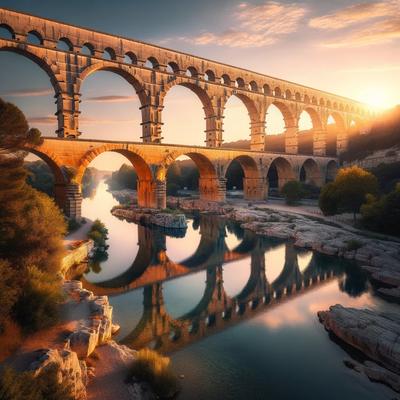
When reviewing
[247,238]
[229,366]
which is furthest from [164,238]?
[229,366]

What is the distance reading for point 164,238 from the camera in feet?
79.6

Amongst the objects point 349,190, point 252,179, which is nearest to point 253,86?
point 252,179

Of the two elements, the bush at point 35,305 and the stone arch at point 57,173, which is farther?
the stone arch at point 57,173

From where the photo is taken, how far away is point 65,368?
580 centimetres

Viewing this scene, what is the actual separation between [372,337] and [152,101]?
26180 mm

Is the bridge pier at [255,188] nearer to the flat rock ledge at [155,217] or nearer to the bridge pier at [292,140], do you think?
the bridge pier at [292,140]

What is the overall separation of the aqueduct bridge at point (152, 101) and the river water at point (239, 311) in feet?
26.0

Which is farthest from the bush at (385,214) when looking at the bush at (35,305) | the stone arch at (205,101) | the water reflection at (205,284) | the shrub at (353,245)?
the bush at (35,305)

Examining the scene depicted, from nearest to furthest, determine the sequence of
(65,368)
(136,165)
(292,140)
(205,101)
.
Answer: (65,368) → (136,165) → (205,101) → (292,140)

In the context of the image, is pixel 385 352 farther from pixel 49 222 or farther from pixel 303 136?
pixel 303 136

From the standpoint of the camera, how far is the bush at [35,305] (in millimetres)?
7441

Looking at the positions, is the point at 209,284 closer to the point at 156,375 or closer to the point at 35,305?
the point at 156,375

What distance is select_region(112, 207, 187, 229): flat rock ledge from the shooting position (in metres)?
27.5

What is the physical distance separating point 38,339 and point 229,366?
4.67 m
